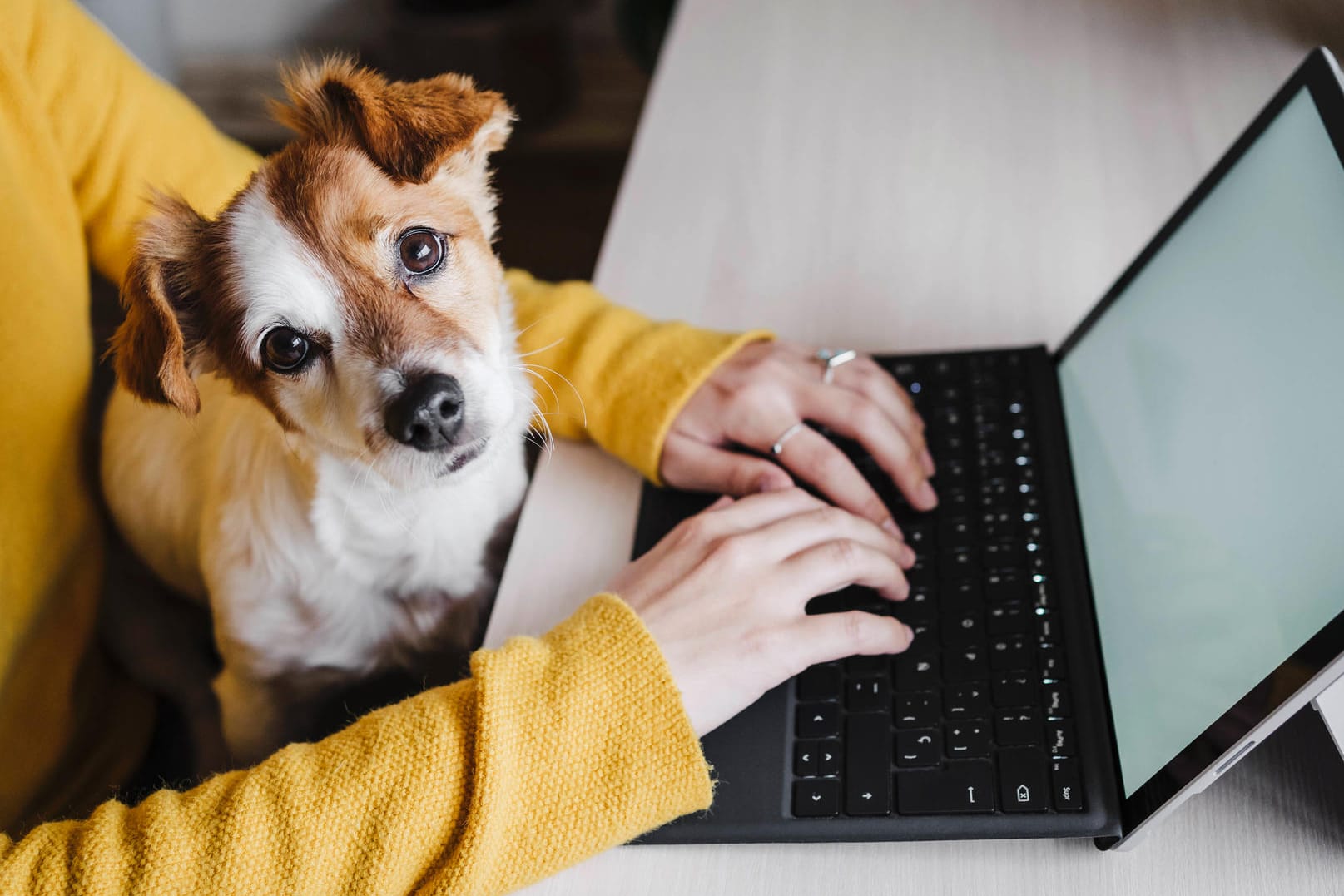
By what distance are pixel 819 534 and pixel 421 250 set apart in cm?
→ 37

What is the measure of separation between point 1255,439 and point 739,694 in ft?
1.18

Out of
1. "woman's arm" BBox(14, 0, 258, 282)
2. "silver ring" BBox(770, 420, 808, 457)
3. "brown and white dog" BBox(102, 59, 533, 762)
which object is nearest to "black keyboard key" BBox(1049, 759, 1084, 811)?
"silver ring" BBox(770, 420, 808, 457)

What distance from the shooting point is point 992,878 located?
1.85 feet

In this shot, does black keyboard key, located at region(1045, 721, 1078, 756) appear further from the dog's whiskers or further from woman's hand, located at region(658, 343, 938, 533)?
the dog's whiskers

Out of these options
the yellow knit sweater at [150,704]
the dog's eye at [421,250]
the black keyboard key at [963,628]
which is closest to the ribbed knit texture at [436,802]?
the yellow knit sweater at [150,704]

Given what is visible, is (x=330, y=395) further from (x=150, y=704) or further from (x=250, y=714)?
(x=150, y=704)

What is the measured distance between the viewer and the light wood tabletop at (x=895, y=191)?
605 mm

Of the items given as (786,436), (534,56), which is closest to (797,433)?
(786,436)

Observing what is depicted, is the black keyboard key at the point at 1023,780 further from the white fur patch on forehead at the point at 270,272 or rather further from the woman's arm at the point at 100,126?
the woman's arm at the point at 100,126

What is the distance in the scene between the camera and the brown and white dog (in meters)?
0.68

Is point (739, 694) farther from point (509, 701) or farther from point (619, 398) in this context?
point (619, 398)

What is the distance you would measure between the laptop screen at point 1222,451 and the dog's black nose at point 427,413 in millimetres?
471

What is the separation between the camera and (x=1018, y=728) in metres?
0.62

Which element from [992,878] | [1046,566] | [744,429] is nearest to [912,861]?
[992,878]
